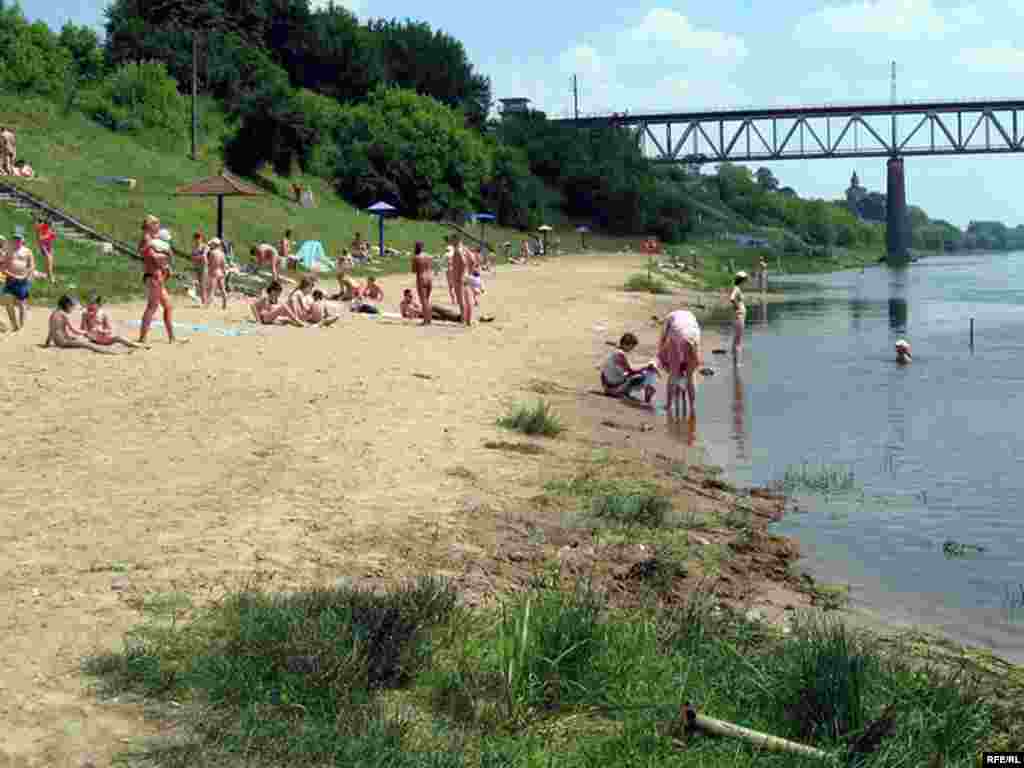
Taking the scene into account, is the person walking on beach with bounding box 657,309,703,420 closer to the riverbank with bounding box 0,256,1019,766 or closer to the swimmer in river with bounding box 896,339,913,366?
the riverbank with bounding box 0,256,1019,766

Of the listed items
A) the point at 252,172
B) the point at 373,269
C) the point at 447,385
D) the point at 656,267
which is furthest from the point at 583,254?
the point at 447,385

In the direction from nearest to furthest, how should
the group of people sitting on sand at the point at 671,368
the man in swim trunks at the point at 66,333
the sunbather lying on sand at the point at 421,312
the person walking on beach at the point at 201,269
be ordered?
the man in swim trunks at the point at 66,333 → the group of people sitting on sand at the point at 671,368 → the person walking on beach at the point at 201,269 → the sunbather lying on sand at the point at 421,312

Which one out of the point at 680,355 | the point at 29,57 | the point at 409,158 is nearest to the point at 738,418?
the point at 680,355

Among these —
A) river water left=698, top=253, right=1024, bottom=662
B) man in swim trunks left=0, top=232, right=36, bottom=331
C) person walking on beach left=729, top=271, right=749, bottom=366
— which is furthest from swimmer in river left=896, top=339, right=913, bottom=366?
man in swim trunks left=0, top=232, right=36, bottom=331

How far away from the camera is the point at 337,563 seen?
7.09 metres

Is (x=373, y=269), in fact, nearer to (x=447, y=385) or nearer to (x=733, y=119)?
(x=447, y=385)

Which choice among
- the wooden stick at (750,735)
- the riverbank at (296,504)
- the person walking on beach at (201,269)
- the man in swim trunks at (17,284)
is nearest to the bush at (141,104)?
the person walking on beach at (201,269)

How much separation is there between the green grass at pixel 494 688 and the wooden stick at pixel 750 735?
0.04 m

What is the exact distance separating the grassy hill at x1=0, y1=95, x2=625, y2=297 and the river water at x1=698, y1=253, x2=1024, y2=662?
12.9 meters

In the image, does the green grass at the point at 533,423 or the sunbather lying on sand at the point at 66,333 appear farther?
the sunbather lying on sand at the point at 66,333

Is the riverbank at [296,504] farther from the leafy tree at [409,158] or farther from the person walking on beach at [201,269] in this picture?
the leafy tree at [409,158]

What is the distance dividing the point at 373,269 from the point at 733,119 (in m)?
84.6

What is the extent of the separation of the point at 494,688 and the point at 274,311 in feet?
53.8

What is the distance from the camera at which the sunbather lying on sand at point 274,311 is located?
20.9 metres
